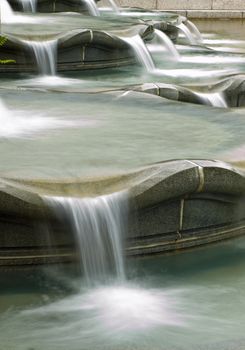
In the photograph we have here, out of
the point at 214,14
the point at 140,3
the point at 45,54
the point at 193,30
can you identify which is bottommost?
the point at 214,14

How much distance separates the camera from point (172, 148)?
566 cm

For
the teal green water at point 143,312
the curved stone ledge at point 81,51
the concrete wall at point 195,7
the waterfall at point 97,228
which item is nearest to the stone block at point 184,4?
the concrete wall at point 195,7

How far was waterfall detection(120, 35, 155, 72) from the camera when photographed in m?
10.0

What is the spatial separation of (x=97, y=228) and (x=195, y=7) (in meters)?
14.8

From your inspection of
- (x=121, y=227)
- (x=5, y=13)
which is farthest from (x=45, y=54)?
(x=121, y=227)

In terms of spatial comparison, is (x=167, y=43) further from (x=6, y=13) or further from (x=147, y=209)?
(x=147, y=209)

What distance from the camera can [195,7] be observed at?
746 inches

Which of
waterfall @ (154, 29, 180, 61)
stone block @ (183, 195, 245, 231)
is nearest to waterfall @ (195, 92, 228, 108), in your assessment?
stone block @ (183, 195, 245, 231)

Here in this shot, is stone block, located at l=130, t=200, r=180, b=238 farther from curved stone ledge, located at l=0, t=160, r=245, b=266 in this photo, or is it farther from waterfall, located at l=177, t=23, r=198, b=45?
waterfall, located at l=177, t=23, r=198, b=45

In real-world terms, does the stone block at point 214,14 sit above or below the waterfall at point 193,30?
below

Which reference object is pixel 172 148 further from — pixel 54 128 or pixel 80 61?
pixel 80 61

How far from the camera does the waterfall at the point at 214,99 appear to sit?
808 cm

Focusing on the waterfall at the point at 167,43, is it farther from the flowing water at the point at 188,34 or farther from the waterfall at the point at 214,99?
the waterfall at the point at 214,99

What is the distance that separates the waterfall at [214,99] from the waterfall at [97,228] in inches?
135
